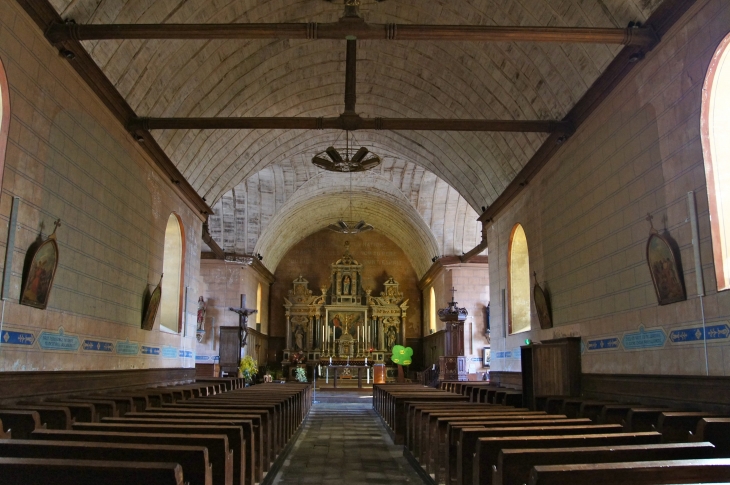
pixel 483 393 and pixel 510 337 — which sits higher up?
pixel 510 337

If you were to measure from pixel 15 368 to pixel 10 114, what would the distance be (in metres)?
2.81

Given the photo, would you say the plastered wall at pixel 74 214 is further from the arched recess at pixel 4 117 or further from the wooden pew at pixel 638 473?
the wooden pew at pixel 638 473

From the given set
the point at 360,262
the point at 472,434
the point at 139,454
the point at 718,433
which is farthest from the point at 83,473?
the point at 360,262

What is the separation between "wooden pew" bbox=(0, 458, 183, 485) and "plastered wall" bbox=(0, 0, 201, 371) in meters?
4.26

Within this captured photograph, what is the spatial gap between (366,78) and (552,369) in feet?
27.5

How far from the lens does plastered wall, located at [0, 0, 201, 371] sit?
6887 millimetres

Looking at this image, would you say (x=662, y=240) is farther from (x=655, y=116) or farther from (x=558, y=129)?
(x=558, y=129)

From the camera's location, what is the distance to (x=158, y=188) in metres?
12.4

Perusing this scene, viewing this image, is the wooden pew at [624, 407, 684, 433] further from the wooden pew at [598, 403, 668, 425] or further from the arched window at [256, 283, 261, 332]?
the arched window at [256, 283, 261, 332]

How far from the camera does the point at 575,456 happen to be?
141 inches

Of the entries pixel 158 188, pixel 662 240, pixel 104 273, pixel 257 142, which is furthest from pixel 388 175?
pixel 662 240

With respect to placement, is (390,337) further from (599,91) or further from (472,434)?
(472,434)

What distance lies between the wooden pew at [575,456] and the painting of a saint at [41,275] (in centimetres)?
583

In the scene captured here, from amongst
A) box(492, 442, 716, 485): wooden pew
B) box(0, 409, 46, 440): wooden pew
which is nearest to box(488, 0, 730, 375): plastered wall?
box(492, 442, 716, 485): wooden pew
